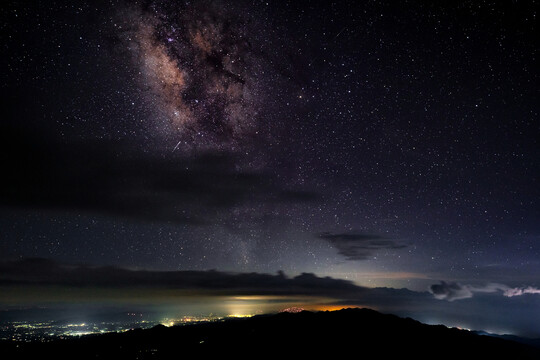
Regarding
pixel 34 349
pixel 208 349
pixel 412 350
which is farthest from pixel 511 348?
pixel 34 349

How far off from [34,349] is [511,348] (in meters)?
113

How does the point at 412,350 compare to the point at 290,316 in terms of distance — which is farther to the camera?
the point at 290,316

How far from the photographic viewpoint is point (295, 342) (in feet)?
251

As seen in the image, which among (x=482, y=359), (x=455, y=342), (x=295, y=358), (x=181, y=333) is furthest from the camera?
(x=181, y=333)

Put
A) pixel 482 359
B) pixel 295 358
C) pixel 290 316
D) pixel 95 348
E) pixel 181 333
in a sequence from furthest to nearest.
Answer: pixel 290 316 < pixel 181 333 < pixel 95 348 < pixel 482 359 < pixel 295 358

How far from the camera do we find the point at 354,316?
101562mm

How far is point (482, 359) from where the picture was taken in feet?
230

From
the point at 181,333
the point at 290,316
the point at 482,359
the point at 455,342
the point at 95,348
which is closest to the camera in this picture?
the point at 482,359

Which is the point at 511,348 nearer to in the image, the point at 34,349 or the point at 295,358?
the point at 295,358

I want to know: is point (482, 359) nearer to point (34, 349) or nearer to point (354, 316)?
point (354, 316)

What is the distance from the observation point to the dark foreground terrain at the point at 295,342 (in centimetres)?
6956

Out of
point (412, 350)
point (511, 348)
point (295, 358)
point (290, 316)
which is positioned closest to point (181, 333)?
point (290, 316)

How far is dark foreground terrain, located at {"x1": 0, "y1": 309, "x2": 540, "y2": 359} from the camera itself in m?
69.6

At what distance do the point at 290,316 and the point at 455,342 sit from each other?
47.6m
